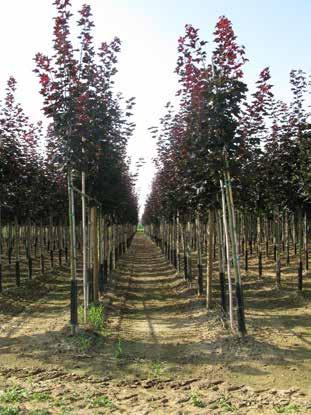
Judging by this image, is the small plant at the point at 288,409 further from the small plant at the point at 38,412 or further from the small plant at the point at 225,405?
the small plant at the point at 38,412

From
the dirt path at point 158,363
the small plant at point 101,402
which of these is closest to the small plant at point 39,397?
the dirt path at point 158,363

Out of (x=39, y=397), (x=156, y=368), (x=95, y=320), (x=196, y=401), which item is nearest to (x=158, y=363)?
(x=156, y=368)

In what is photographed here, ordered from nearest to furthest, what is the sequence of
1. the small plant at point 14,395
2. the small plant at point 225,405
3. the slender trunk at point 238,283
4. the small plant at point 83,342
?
the small plant at point 225,405
the small plant at point 14,395
the small plant at point 83,342
the slender trunk at point 238,283

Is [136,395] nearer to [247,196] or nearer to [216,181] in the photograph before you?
[216,181]

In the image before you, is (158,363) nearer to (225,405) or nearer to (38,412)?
(225,405)

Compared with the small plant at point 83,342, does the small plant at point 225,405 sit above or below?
below

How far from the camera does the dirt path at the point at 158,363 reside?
19.3 ft

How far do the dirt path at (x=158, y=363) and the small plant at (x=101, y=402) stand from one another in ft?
0.04

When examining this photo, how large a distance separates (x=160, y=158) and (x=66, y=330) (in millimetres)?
8792

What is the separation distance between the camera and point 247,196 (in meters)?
10.8

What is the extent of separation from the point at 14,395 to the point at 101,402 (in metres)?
1.10

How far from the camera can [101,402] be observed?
5895 millimetres

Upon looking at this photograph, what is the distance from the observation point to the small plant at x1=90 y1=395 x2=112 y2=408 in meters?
5.82

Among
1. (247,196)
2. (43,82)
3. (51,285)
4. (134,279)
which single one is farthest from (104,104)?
(134,279)
